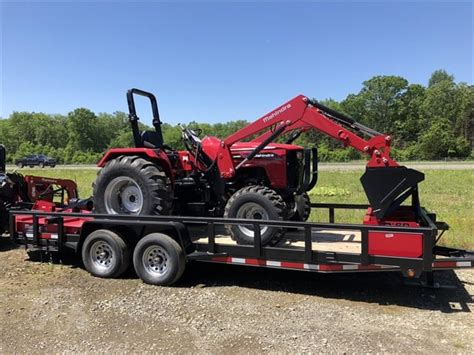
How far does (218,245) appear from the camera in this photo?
5.82 metres

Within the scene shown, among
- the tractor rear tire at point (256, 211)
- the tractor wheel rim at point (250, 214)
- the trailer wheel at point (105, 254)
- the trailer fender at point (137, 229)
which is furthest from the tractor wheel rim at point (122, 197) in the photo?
the tractor wheel rim at point (250, 214)

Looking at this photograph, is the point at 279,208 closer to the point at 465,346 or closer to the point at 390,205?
the point at 390,205

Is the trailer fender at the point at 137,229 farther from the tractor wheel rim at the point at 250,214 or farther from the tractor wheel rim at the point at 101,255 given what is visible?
the tractor wheel rim at the point at 250,214

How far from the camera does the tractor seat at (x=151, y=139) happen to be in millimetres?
7086

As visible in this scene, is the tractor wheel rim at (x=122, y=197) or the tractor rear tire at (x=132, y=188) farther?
the tractor wheel rim at (x=122, y=197)

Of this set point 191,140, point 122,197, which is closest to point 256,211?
point 191,140

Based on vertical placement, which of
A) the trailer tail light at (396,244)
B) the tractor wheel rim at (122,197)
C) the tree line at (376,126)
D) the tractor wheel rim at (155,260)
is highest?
the tree line at (376,126)

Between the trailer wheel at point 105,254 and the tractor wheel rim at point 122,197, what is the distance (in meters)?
0.52

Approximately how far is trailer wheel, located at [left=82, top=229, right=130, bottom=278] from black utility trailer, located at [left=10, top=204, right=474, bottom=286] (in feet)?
0.04

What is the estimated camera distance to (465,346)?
412 centimetres

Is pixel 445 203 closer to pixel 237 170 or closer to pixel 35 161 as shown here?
pixel 237 170

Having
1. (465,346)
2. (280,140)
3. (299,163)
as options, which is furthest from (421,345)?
(280,140)

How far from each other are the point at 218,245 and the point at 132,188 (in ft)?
5.73

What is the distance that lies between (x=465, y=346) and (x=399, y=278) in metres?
2.10
